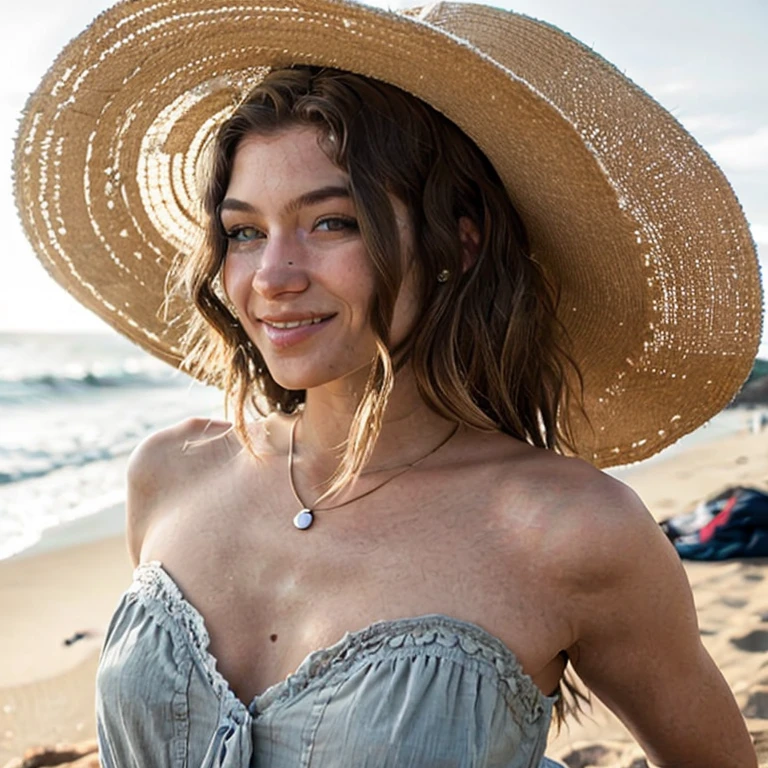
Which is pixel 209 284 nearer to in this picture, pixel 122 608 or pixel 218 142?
pixel 218 142

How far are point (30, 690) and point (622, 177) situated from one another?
11.9 feet

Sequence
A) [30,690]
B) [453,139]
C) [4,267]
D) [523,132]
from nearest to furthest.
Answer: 1. [523,132]
2. [453,139]
3. [30,690]
4. [4,267]

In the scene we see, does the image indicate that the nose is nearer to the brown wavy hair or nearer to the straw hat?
the brown wavy hair

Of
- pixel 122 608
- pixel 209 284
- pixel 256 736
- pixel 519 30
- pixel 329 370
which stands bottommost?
pixel 256 736

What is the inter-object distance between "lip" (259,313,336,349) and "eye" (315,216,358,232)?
0.55ft

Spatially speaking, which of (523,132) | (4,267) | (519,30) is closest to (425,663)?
(523,132)

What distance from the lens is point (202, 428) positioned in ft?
8.58

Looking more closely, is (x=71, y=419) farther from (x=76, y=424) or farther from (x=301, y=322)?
(x=301, y=322)

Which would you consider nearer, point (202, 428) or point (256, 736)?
point (256, 736)

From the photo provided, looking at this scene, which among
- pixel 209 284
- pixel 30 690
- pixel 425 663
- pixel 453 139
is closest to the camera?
pixel 425 663

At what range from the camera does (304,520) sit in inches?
85.2

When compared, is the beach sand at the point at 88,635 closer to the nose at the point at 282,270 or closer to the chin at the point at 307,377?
the chin at the point at 307,377

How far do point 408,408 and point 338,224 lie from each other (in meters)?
0.46

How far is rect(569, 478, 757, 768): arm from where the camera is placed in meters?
1.89
